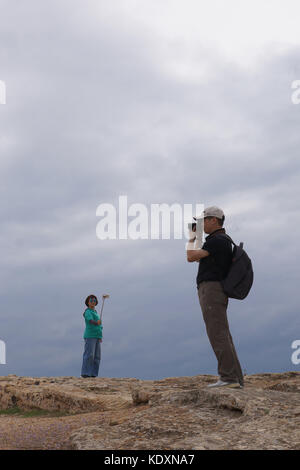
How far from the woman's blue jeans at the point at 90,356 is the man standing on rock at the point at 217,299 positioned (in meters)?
8.25

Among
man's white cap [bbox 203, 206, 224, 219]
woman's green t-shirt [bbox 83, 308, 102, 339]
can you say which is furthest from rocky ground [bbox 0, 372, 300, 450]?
woman's green t-shirt [bbox 83, 308, 102, 339]

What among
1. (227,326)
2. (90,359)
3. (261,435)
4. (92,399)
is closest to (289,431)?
(261,435)

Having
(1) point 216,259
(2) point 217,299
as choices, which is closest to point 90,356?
(2) point 217,299

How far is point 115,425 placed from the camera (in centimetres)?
664

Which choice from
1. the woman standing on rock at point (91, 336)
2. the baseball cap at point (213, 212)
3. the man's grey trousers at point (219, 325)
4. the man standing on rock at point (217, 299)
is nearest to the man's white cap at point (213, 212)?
the baseball cap at point (213, 212)

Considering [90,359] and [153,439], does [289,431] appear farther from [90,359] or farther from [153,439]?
[90,359]

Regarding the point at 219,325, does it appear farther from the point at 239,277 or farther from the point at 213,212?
the point at 213,212

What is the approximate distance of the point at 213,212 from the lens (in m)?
7.79

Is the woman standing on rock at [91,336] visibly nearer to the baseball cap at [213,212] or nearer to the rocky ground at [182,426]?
the rocky ground at [182,426]

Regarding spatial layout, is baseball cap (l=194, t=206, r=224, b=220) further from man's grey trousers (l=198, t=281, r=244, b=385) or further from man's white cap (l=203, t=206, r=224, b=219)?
man's grey trousers (l=198, t=281, r=244, b=385)

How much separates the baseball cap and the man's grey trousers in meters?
0.97

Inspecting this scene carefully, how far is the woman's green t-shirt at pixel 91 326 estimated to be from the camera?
603 inches

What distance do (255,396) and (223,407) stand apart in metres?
0.50
